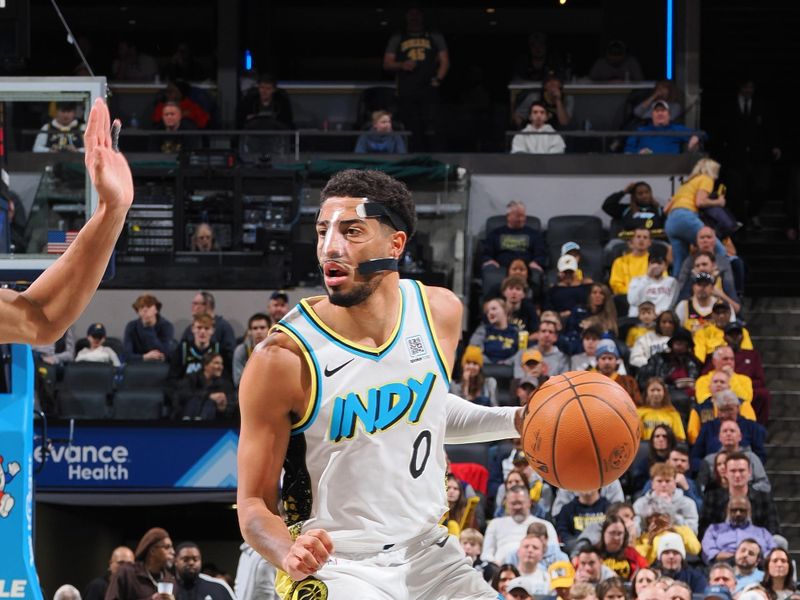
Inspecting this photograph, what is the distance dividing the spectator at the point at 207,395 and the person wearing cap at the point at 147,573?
163 cm

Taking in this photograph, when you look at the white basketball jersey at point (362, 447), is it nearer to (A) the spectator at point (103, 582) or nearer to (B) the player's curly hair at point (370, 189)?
(B) the player's curly hair at point (370, 189)

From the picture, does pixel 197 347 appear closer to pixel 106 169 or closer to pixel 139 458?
pixel 139 458

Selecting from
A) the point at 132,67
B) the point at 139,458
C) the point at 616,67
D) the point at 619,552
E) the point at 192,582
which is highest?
the point at 132,67

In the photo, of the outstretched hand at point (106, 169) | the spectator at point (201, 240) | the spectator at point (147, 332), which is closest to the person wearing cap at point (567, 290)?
the spectator at point (201, 240)

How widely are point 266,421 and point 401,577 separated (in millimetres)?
637

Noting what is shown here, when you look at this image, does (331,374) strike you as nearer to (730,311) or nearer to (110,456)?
(110,456)

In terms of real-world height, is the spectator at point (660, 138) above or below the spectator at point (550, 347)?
above

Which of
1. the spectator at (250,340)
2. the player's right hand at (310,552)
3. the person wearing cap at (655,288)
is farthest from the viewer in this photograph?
the person wearing cap at (655,288)

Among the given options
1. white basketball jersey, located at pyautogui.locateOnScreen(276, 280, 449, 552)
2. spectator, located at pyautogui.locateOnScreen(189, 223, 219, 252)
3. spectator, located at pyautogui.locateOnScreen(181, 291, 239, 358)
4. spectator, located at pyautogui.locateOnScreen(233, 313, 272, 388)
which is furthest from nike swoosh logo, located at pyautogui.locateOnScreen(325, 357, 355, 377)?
spectator, located at pyautogui.locateOnScreen(189, 223, 219, 252)

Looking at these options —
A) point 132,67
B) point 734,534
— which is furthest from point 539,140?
point 734,534

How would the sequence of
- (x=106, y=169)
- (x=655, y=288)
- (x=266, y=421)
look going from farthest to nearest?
(x=655, y=288), (x=266, y=421), (x=106, y=169)

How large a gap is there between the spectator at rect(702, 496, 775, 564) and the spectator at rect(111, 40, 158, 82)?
33.5ft

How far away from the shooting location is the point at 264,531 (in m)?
4.19

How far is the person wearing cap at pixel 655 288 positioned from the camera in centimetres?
1344
